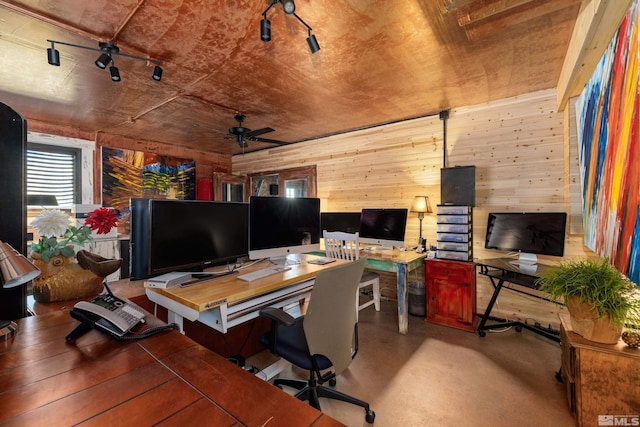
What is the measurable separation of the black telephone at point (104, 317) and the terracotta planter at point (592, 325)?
2.41m

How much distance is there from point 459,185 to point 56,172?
5.95 m

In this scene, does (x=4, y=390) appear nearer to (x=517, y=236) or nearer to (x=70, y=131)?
(x=517, y=236)

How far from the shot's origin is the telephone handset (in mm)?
1065

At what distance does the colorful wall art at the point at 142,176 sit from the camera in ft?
15.8

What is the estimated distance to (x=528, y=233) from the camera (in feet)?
9.16

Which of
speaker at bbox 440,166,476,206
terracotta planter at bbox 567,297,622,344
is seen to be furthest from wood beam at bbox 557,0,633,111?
terracotta planter at bbox 567,297,622,344

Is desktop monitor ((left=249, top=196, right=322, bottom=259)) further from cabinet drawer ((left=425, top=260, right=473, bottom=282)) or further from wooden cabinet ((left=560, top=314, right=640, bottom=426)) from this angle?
wooden cabinet ((left=560, top=314, right=640, bottom=426))

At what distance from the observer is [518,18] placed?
74.8 inches

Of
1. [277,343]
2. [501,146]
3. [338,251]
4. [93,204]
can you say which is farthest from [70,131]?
[501,146]

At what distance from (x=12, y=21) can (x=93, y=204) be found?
3368mm

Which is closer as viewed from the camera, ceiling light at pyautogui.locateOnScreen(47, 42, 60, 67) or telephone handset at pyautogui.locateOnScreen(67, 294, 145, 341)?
telephone handset at pyautogui.locateOnScreen(67, 294, 145, 341)

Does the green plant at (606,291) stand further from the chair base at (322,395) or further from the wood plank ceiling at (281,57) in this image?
the wood plank ceiling at (281,57)

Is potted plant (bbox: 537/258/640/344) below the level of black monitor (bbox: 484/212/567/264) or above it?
below

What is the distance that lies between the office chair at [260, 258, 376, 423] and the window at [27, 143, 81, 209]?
15.7ft
